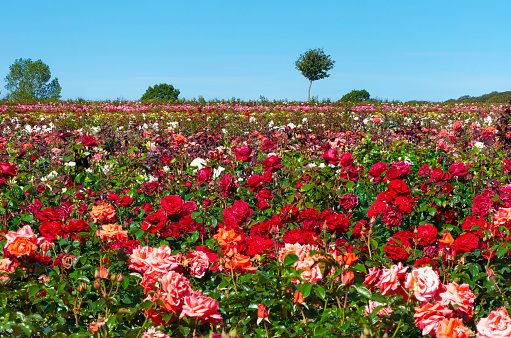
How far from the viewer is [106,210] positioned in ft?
9.35

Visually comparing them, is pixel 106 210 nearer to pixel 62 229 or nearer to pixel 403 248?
pixel 62 229

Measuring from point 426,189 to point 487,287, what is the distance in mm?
1447

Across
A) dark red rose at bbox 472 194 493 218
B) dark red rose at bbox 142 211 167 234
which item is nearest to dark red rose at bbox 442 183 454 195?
dark red rose at bbox 472 194 493 218

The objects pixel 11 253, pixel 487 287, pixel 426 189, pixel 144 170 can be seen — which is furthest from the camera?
pixel 144 170

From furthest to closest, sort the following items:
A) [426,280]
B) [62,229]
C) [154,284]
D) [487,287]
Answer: [62,229], [487,287], [154,284], [426,280]

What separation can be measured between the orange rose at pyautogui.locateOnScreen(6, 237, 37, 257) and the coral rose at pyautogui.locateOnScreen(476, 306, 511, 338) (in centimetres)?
201

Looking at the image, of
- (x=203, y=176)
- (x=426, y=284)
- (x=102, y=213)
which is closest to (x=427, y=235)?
(x=426, y=284)

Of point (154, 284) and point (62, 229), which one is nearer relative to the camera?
point (154, 284)

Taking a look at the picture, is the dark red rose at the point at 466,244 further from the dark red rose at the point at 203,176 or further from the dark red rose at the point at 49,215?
the dark red rose at the point at 49,215

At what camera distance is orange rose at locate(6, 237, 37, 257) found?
220 cm

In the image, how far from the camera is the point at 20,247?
220cm

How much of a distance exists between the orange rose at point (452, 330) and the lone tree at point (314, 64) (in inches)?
1819

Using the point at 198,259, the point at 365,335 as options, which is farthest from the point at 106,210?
the point at 365,335

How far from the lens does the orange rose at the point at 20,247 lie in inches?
86.5
